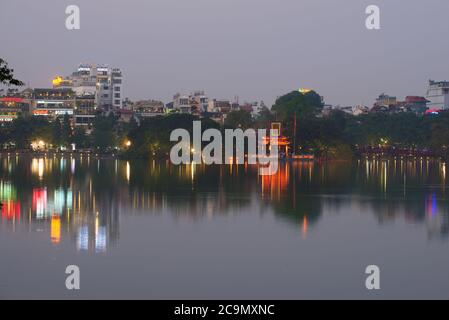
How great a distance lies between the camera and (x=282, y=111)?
289ft

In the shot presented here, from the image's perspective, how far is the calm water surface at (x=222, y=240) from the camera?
569 inches

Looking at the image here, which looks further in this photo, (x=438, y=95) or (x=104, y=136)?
(x=438, y=95)

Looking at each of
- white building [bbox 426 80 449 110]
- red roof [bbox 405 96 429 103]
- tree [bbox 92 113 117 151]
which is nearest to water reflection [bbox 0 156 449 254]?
tree [bbox 92 113 117 151]

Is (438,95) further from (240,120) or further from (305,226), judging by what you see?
(305,226)

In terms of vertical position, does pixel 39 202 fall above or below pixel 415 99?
below

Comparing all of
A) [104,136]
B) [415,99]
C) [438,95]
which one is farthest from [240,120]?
[415,99]

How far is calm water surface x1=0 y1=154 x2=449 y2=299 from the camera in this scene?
47.4 ft

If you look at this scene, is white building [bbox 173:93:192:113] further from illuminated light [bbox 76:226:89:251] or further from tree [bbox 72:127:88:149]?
illuminated light [bbox 76:226:89:251]

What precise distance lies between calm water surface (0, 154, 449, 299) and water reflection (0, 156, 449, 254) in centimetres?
5

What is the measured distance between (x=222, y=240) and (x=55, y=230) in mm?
3939

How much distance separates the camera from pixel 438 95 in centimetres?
13150

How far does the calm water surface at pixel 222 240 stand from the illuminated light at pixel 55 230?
3 centimetres
